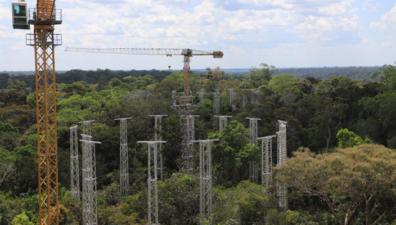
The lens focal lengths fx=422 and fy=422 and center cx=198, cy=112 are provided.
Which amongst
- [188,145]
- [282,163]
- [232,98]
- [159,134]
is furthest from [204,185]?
[232,98]

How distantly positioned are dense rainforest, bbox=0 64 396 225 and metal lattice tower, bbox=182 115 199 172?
0.75m

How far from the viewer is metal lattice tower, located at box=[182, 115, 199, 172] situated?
1364 inches

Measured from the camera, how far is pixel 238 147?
3097cm

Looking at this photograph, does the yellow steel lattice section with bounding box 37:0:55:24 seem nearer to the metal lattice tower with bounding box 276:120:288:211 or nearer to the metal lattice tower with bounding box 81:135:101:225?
the metal lattice tower with bounding box 81:135:101:225

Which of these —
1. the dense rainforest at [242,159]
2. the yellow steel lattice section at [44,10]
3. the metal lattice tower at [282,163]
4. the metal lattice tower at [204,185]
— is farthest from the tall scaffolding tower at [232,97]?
the yellow steel lattice section at [44,10]

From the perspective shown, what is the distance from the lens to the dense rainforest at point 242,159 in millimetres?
22969

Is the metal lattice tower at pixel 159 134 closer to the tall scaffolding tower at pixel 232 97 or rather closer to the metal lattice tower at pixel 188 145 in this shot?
the metal lattice tower at pixel 188 145

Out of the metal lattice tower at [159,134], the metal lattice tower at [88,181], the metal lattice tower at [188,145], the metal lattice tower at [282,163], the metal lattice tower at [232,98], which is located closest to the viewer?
the metal lattice tower at [88,181]

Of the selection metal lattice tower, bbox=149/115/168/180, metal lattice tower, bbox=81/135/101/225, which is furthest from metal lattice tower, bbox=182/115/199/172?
metal lattice tower, bbox=81/135/101/225

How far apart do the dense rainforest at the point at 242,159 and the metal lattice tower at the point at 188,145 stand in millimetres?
750

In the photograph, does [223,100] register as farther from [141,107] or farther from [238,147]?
[238,147]

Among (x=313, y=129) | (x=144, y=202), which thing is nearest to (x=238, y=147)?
(x=144, y=202)

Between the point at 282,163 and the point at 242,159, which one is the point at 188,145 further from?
the point at 282,163

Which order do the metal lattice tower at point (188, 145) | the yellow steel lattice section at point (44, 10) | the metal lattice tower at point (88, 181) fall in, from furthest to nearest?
1. the metal lattice tower at point (188, 145)
2. the metal lattice tower at point (88, 181)
3. the yellow steel lattice section at point (44, 10)
